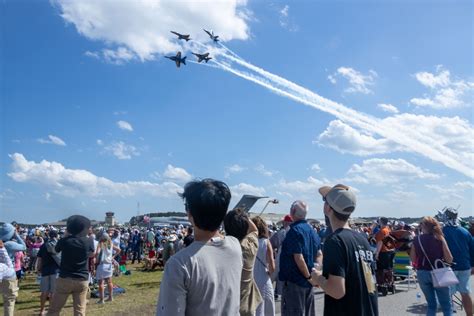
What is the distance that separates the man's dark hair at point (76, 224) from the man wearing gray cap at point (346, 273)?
448cm

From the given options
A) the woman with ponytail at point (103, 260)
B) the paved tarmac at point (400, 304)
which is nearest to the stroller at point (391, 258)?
the paved tarmac at point (400, 304)

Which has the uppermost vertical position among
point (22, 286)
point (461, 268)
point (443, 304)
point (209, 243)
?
point (209, 243)

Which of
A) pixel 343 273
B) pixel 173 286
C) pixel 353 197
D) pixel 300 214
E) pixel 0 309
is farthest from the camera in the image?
pixel 0 309

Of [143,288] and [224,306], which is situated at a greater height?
[224,306]

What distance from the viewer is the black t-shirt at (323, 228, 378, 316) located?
2779 mm

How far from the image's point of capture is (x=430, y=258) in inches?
234

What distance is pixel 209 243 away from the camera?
217cm

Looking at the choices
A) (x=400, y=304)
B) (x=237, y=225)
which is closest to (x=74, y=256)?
(x=237, y=225)

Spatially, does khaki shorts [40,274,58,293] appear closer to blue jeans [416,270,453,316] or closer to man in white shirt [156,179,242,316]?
blue jeans [416,270,453,316]

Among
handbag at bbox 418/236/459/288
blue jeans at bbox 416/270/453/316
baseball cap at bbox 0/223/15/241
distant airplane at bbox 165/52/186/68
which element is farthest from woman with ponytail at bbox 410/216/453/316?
distant airplane at bbox 165/52/186/68

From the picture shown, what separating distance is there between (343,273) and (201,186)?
127 centimetres

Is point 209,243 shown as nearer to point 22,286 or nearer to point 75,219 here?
point 75,219

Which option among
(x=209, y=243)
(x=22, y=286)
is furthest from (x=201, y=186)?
(x=22, y=286)

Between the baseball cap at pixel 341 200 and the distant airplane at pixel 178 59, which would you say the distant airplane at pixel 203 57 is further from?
the baseball cap at pixel 341 200
